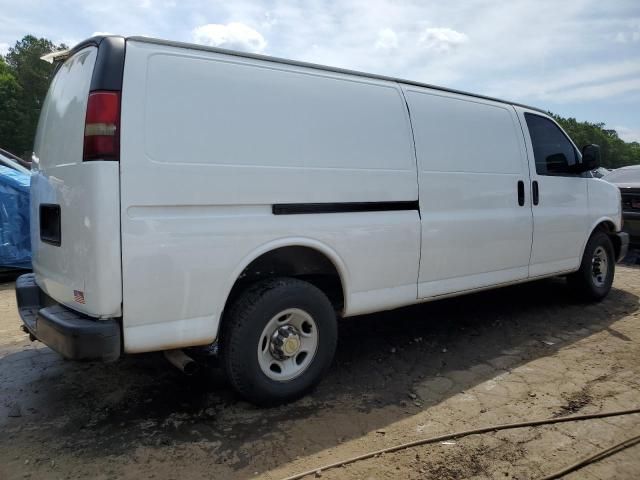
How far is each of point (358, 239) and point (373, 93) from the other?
3.58 ft

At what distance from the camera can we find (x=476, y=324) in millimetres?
5285

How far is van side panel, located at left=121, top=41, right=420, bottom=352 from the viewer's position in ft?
9.14

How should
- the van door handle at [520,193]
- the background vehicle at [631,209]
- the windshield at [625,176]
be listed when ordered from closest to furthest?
the van door handle at [520,193], the background vehicle at [631,209], the windshield at [625,176]

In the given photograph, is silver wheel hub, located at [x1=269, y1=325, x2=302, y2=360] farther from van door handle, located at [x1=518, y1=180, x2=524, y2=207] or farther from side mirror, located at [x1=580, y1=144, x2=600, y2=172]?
side mirror, located at [x1=580, y1=144, x2=600, y2=172]

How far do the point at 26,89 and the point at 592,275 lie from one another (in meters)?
59.1

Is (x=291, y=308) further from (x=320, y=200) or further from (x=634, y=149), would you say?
(x=634, y=149)

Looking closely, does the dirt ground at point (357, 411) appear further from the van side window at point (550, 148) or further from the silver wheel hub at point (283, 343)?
the van side window at point (550, 148)

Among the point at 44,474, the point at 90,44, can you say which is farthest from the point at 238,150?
the point at 44,474

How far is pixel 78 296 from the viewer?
9.41 ft

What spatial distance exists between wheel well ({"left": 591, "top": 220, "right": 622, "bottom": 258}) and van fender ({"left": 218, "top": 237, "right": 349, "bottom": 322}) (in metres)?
3.85

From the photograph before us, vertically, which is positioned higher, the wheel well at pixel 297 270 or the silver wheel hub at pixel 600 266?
the wheel well at pixel 297 270

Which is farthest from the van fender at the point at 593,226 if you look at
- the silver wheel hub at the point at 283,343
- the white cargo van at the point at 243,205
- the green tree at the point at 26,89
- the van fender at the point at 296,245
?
the green tree at the point at 26,89

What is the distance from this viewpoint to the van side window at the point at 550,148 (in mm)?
5230

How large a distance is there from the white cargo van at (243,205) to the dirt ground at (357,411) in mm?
384
